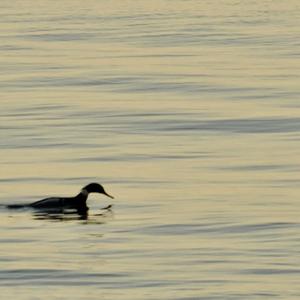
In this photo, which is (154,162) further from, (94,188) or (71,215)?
(71,215)

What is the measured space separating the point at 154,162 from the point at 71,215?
→ 408 centimetres

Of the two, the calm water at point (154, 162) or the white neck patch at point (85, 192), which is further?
the white neck patch at point (85, 192)

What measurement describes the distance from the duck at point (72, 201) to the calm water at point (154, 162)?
0.67 feet

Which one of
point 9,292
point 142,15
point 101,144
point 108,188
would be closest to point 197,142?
point 101,144

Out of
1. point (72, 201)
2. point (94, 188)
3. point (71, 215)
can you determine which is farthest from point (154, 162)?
point (71, 215)

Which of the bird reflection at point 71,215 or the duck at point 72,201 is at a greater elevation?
the duck at point 72,201

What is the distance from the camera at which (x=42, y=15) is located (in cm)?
6391

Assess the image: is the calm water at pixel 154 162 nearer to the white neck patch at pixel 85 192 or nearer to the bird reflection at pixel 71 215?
the bird reflection at pixel 71 215

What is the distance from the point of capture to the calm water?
1902 centimetres

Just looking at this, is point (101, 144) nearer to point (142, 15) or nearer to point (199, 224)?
point (199, 224)

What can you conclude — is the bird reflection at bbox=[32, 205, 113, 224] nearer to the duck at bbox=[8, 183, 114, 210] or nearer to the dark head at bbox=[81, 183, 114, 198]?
the duck at bbox=[8, 183, 114, 210]

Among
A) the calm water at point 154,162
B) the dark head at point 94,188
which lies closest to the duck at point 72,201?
the dark head at point 94,188

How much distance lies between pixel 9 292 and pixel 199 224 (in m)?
4.74

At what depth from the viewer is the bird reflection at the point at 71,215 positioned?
23344mm
